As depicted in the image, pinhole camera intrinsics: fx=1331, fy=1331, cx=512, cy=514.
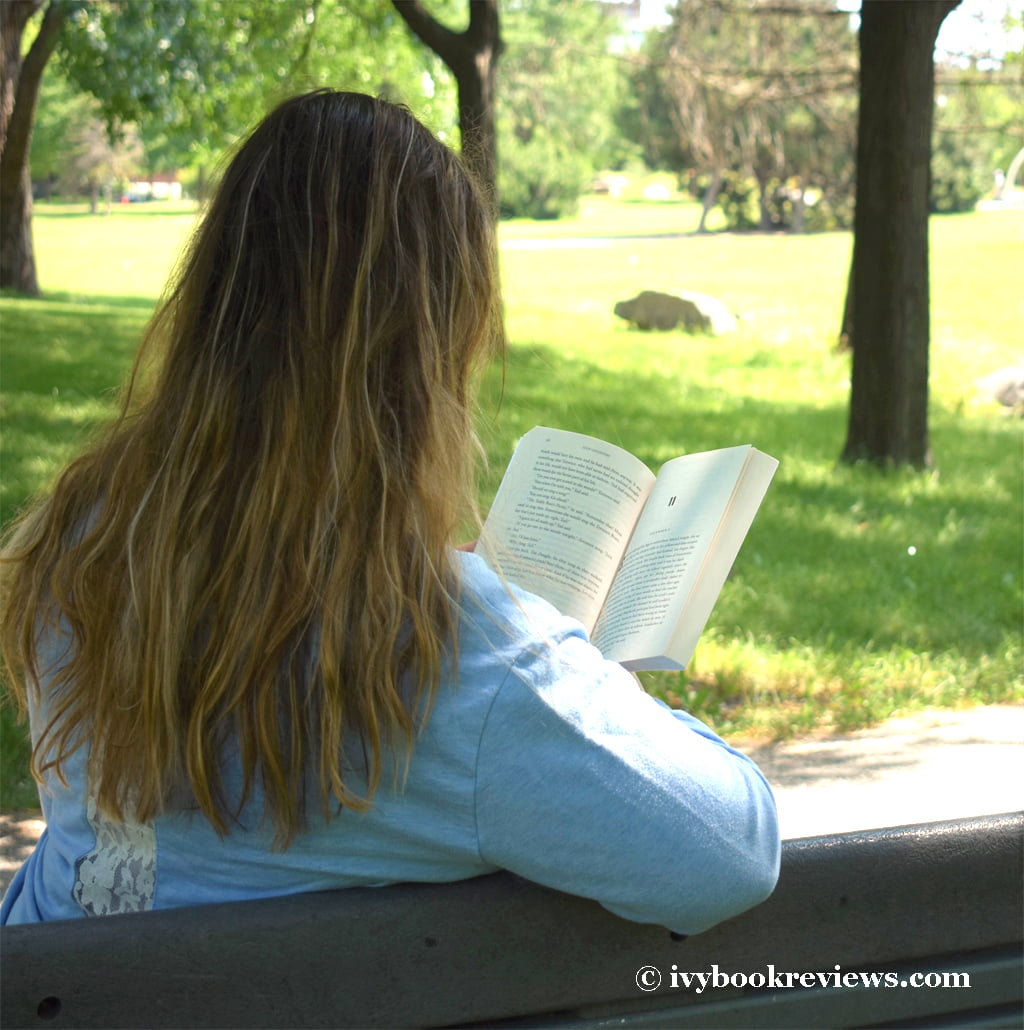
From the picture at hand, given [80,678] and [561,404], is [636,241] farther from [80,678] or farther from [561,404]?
[80,678]

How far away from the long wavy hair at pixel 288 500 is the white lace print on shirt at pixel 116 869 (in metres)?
0.05

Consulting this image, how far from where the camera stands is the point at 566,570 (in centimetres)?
191

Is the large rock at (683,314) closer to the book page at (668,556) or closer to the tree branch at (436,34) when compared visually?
the tree branch at (436,34)

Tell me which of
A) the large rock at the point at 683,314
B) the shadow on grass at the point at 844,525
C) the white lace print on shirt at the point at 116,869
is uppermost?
the white lace print on shirt at the point at 116,869

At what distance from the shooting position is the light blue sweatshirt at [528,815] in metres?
1.26

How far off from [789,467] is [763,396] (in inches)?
118

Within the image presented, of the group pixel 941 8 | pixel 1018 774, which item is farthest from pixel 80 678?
pixel 941 8

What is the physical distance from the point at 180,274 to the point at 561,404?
810 cm

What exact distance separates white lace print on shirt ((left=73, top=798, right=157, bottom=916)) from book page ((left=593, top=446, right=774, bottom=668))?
25.1 inches

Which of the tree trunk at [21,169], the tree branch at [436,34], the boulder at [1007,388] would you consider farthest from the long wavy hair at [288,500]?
the tree trunk at [21,169]

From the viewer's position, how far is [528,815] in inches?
50.2

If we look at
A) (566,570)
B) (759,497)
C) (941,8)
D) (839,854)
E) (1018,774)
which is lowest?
(1018,774)

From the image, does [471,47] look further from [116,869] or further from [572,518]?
[116,869]

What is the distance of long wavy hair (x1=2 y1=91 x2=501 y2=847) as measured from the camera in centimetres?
128
